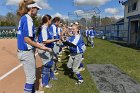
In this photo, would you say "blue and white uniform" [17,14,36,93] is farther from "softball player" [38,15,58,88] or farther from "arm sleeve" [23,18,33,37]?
"softball player" [38,15,58,88]

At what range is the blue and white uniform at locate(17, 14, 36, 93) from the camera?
4.63 meters

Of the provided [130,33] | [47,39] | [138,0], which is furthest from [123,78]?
[138,0]

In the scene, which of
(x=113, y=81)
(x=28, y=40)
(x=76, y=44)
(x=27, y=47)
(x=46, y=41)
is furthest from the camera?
(x=113, y=81)

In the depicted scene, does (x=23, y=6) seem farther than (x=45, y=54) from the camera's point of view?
No

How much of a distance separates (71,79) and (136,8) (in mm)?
24356

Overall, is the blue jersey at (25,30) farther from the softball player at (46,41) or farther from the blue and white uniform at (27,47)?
the softball player at (46,41)

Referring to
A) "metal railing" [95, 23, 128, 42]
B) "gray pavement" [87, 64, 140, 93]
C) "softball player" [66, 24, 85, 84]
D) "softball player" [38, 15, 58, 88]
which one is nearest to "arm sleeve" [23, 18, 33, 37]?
"softball player" [38, 15, 58, 88]

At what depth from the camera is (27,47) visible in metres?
4.74

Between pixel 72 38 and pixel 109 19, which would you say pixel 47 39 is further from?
pixel 109 19

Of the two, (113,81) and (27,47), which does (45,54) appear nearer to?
(27,47)

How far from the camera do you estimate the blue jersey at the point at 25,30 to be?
4.62m

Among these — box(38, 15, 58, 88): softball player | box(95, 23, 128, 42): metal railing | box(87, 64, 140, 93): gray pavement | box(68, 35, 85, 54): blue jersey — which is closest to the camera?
box(38, 15, 58, 88): softball player

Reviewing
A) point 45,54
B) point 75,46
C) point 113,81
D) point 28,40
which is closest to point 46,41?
point 45,54

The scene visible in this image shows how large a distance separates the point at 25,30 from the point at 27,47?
358mm
